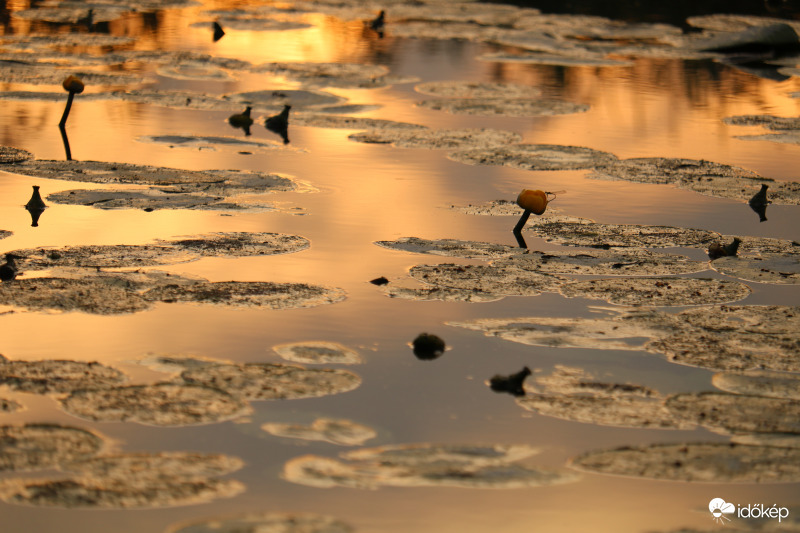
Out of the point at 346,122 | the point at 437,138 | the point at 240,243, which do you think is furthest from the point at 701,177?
the point at 240,243

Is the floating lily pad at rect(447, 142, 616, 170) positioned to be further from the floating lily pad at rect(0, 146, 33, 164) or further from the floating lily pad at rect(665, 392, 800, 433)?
the floating lily pad at rect(665, 392, 800, 433)

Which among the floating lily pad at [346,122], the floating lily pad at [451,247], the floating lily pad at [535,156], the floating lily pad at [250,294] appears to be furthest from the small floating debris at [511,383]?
the floating lily pad at [346,122]

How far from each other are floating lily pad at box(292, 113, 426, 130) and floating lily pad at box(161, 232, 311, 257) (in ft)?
8.34

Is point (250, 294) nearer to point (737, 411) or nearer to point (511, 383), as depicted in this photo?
point (511, 383)

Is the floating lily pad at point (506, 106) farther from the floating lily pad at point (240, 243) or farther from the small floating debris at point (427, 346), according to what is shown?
the small floating debris at point (427, 346)

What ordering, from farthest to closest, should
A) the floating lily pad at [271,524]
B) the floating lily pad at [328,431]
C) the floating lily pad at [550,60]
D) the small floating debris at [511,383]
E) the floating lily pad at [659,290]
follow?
1. the floating lily pad at [550,60]
2. the floating lily pad at [659,290]
3. the small floating debris at [511,383]
4. the floating lily pad at [328,431]
5. the floating lily pad at [271,524]

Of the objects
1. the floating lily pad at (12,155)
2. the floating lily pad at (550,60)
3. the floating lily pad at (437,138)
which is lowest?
the floating lily pad at (12,155)

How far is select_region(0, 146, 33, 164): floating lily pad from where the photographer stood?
21.1 ft

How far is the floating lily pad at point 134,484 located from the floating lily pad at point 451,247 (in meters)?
2.14

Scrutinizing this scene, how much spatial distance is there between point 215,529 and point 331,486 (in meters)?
0.36

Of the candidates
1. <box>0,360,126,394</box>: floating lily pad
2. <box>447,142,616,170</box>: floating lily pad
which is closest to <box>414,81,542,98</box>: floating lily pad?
<box>447,142,616,170</box>: floating lily pad

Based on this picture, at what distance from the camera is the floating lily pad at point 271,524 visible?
2.78m

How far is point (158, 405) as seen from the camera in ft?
11.2

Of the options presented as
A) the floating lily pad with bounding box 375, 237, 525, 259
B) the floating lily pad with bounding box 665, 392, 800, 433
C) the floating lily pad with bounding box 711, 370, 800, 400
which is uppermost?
the floating lily pad with bounding box 375, 237, 525, 259
